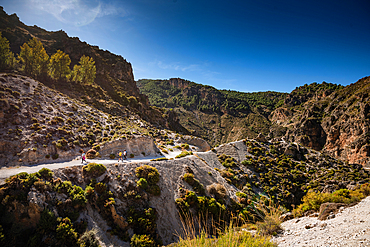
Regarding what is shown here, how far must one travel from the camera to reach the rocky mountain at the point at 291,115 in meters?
69.3

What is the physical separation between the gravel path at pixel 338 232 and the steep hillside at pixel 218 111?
Answer: 9002cm

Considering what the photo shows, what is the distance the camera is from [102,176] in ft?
64.1

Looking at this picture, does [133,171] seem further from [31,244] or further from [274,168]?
[274,168]

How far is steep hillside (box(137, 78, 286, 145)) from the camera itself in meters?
118

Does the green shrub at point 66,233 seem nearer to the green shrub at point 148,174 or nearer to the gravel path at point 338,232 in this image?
the green shrub at point 148,174

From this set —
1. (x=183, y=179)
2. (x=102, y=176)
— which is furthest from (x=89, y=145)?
(x=183, y=179)

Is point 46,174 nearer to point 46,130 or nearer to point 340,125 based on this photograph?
point 46,130

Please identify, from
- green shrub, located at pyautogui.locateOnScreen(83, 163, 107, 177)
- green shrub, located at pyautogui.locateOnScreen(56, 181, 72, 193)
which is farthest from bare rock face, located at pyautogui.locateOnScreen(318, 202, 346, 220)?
green shrub, located at pyautogui.locateOnScreen(56, 181, 72, 193)

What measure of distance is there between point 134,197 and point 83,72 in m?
57.2

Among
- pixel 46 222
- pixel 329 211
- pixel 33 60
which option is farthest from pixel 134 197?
pixel 33 60

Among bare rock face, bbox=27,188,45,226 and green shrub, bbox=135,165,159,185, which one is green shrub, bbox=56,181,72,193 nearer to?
bare rock face, bbox=27,188,45,226

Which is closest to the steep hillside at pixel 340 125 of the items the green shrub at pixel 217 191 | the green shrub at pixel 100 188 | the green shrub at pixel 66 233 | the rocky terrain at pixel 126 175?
the rocky terrain at pixel 126 175

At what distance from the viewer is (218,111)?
15800 cm

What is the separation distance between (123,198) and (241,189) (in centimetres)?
2264
